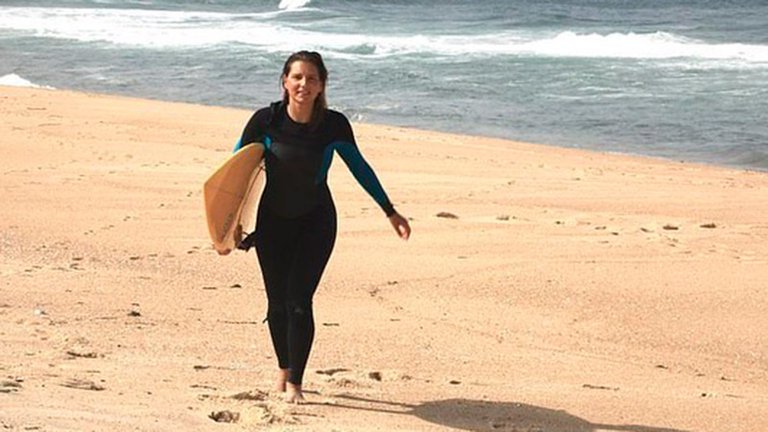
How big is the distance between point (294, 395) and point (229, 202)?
835 mm

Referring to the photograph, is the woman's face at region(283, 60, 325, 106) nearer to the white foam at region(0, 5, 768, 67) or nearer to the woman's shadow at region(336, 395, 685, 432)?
the woman's shadow at region(336, 395, 685, 432)

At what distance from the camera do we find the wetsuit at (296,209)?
5.75m

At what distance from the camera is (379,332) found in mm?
7535

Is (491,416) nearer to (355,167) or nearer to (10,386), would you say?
(355,167)

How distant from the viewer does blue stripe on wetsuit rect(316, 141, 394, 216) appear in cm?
577

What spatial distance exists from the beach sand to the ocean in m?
4.17

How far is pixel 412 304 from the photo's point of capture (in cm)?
838

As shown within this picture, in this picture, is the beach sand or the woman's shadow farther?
the beach sand

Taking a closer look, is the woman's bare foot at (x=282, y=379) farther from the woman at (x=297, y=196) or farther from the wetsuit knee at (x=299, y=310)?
the wetsuit knee at (x=299, y=310)

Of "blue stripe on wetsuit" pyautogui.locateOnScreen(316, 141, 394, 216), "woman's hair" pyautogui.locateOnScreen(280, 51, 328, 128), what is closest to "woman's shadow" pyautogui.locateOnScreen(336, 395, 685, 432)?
"blue stripe on wetsuit" pyautogui.locateOnScreen(316, 141, 394, 216)

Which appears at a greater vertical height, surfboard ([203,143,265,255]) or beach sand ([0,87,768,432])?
surfboard ([203,143,265,255])

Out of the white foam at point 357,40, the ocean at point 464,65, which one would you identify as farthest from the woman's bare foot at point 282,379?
the white foam at point 357,40

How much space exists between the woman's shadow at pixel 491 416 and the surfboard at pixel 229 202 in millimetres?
823

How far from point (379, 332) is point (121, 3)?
4394 cm
